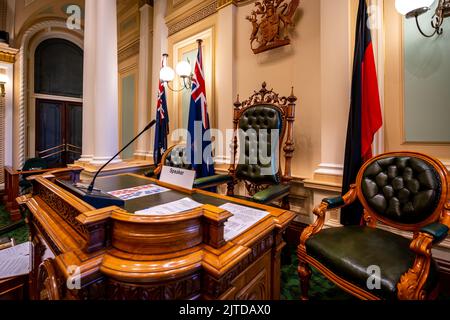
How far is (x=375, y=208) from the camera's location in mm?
1441

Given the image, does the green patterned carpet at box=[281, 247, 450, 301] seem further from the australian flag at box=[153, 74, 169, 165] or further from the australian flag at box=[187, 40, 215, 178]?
the australian flag at box=[153, 74, 169, 165]

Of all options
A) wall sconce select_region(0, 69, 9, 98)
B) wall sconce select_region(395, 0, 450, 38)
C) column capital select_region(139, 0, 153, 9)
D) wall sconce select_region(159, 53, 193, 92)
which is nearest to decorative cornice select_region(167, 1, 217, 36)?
wall sconce select_region(159, 53, 193, 92)

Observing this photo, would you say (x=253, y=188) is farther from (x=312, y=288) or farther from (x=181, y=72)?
(x=181, y=72)

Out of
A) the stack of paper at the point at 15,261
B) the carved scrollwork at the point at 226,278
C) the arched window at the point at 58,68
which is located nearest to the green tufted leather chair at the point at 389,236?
the carved scrollwork at the point at 226,278

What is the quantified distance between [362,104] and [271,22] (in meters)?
1.44

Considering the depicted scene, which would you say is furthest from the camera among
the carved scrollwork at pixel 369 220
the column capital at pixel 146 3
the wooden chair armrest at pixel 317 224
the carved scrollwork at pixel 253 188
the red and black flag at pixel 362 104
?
the column capital at pixel 146 3

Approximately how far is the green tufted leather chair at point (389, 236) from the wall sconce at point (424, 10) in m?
0.88

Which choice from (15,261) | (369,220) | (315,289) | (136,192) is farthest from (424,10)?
(15,261)

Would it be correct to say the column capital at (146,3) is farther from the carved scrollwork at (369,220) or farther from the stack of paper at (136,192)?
the carved scrollwork at (369,220)

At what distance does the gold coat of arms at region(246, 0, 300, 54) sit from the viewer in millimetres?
2315

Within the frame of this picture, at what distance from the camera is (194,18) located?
3.39 metres

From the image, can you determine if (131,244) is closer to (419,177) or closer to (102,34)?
(419,177)

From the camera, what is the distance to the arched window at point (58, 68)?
18.1 feet
